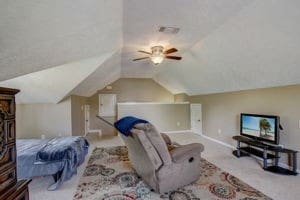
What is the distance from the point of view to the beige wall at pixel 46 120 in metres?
5.08

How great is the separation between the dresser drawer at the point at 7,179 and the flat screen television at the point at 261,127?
4160 mm

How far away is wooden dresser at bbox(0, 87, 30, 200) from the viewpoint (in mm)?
1144

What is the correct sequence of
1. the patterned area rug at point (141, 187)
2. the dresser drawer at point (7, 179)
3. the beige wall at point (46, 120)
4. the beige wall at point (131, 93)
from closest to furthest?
the dresser drawer at point (7, 179)
the patterned area rug at point (141, 187)
the beige wall at point (46, 120)
the beige wall at point (131, 93)

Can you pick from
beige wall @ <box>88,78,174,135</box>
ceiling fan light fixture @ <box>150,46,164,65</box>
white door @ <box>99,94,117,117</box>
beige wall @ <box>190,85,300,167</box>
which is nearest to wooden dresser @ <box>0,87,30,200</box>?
ceiling fan light fixture @ <box>150,46,164,65</box>

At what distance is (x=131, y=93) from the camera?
8.33 m

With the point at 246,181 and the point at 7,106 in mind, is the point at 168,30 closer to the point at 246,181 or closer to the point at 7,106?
the point at 7,106

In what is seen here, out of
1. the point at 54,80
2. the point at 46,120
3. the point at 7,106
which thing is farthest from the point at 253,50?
the point at 46,120

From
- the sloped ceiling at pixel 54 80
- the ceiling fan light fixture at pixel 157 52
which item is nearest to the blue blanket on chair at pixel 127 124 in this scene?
the sloped ceiling at pixel 54 80

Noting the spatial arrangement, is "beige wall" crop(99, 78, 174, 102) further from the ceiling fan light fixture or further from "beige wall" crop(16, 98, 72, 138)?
the ceiling fan light fixture

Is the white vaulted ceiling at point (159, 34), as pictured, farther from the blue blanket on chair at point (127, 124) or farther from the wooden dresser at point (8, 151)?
the blue blanket on chair at point (127, 124)

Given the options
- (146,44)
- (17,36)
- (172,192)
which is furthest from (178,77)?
(17,36)

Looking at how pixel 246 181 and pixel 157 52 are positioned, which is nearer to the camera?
pixel 246 181

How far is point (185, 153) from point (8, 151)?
2.15m

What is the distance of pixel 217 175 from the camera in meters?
3.23
